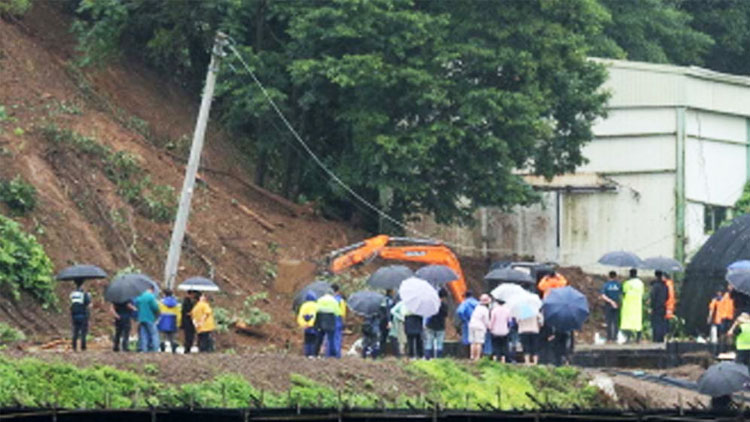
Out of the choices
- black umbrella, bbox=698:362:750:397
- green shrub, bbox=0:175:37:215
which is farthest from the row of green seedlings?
black umbrella, bbox=698:362:750:397

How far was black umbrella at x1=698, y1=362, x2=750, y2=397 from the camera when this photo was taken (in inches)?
1175

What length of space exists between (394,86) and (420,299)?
1199 centimetres

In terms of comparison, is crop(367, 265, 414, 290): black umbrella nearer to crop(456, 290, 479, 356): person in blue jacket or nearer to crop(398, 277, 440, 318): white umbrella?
crop(456, 290, 479, 356): person in blue jacket

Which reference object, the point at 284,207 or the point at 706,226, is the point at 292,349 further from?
the point at 706,226

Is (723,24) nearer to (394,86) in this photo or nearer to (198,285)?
(394,86)

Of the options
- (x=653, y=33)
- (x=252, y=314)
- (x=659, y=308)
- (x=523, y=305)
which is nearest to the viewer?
(x=523, y=305)

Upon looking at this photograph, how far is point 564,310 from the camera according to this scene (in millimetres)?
36938

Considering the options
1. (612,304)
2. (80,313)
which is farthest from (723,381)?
(612,304)

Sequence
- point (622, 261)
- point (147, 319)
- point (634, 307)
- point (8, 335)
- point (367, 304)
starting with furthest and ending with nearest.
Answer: point (622, 261)
point (634, 307)
point (367, 304)
point (8, 335)
point (147, 319)

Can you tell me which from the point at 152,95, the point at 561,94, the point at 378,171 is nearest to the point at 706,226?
the point at 561,94

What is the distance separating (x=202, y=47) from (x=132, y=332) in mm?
12867

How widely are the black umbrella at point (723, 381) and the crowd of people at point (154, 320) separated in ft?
31.8

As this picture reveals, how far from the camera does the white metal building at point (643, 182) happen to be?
5528 cm

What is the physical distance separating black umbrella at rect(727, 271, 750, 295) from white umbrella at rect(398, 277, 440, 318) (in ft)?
17.7
